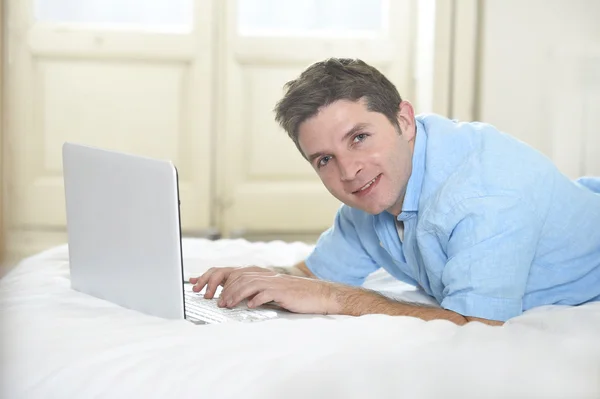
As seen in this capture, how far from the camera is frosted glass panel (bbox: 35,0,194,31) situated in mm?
3643

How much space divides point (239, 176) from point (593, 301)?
2.40 meters

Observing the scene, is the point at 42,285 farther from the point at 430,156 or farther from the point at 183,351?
the point at 430,156

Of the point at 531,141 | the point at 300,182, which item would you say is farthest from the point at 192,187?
the point at 531,141

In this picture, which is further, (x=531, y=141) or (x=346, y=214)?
(x=531, y=141)

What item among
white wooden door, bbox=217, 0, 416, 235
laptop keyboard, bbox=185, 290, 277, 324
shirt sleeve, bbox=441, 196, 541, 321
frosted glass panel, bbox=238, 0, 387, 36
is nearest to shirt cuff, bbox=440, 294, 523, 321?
shirt sleeve, bbox=441, 196, 541, 321

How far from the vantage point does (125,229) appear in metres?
1.30

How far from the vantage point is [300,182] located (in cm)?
380

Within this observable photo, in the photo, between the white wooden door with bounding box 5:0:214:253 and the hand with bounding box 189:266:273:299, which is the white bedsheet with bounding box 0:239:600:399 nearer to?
the hand with bounding box 189:266:273:299

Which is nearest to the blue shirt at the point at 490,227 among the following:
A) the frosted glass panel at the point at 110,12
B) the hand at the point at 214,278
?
the hand at the point at 214,278

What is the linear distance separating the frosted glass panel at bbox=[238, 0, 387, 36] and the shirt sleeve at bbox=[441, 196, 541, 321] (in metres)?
2.55

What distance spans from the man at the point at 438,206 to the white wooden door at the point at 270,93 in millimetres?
2137

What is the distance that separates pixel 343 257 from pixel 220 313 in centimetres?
53

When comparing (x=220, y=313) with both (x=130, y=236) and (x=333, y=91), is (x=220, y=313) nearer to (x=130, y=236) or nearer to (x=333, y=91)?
(x=130, y=236)

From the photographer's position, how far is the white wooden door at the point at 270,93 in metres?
3.74
